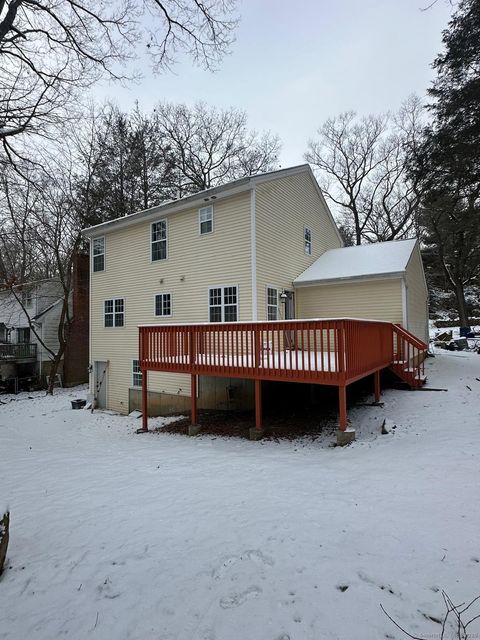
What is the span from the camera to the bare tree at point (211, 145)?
2289cm

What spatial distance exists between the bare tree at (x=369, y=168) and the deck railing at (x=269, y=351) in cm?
2033

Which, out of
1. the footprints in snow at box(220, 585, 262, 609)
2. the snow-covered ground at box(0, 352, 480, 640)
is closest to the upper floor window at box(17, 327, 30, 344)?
the snow-covered ground at box(0, 352, 480, 640)

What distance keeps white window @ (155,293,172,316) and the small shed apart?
4.70 metres

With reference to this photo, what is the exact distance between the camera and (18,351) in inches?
891

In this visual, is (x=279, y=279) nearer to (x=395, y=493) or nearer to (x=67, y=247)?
(x=395, y=493)

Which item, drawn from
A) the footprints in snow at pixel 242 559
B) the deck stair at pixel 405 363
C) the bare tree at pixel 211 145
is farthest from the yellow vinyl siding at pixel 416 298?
the bare tree at pixel 211 145

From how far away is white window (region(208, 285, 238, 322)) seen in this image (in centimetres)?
1085

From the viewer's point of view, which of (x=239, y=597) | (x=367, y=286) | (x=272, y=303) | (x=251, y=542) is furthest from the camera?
(x=367, y=286)

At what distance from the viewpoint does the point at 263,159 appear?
76.3ft

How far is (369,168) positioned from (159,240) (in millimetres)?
20635

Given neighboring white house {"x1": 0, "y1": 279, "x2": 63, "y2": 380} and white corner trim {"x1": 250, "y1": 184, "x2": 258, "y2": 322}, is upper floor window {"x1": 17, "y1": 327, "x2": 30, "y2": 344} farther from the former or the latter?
white corner trim {"x1": 250, "y1": 184, "x2": 258, "y2": 322}

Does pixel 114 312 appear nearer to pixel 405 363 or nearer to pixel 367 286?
pixel 367 286

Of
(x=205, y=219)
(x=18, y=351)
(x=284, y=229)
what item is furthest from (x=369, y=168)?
(x=18, y=351)

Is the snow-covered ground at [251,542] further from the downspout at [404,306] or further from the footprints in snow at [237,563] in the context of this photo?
the downspout at [404,306]
